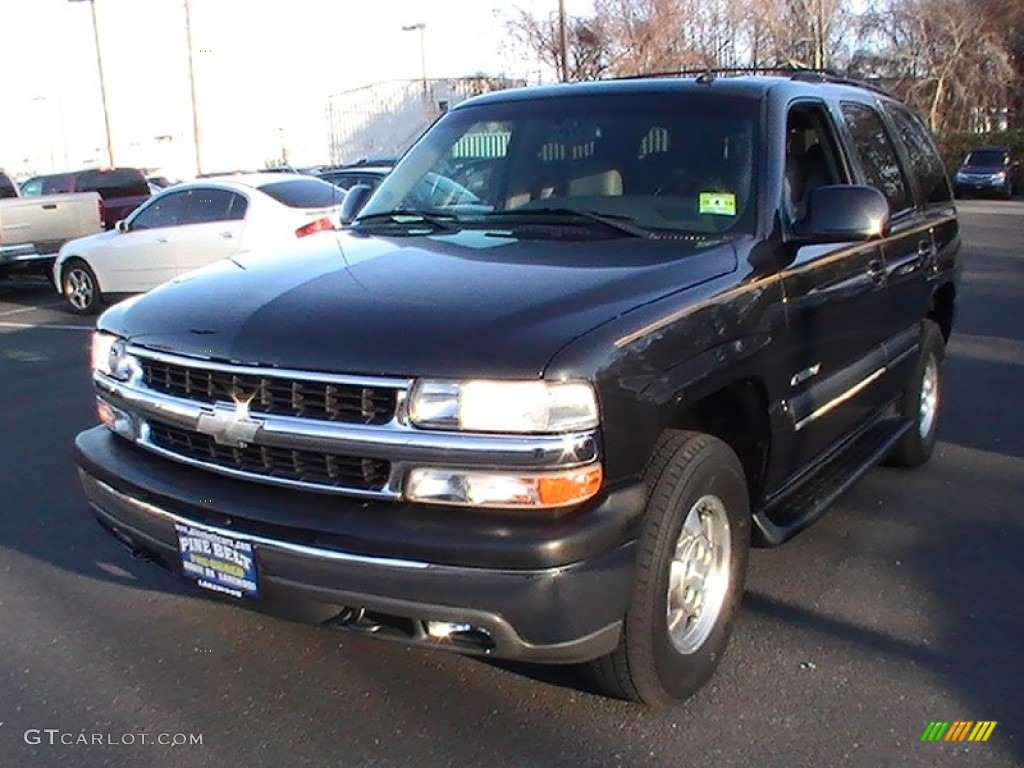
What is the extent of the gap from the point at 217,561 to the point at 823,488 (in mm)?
2457

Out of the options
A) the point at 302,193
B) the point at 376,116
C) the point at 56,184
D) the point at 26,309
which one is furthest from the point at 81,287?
the point at 376,116

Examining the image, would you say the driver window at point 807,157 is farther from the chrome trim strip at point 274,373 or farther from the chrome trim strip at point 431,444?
the chrome trim strip at point 274,373

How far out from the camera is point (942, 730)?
3.20 meters

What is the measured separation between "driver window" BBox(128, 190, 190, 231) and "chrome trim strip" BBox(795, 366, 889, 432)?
32.1ft

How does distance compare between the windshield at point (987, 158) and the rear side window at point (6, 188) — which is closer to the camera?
the rear side window at point (6, 188)

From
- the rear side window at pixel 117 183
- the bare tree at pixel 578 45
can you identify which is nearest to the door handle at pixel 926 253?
the rear side window at pixel 117 183

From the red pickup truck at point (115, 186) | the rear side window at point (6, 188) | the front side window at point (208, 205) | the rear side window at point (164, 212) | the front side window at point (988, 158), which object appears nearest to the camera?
the front side window at point (208, 205)

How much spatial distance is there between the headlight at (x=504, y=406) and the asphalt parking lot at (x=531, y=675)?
1054 millimetres

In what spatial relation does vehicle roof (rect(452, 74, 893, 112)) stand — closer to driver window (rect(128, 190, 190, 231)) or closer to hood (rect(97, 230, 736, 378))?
hood (rect(97, 230, 736, 378))

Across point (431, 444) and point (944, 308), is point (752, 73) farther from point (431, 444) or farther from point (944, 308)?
point (431, 444)

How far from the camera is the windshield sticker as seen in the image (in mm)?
3881

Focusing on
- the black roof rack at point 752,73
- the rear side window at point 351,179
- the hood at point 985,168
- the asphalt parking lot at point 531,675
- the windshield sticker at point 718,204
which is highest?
the black roof rack at point 752,73

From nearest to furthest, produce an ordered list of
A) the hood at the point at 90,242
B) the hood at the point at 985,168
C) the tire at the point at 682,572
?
the tire at the point at 682,572, the hood at the point at 90,242, the hood at the point at 985,168

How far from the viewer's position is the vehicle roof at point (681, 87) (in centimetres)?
423
